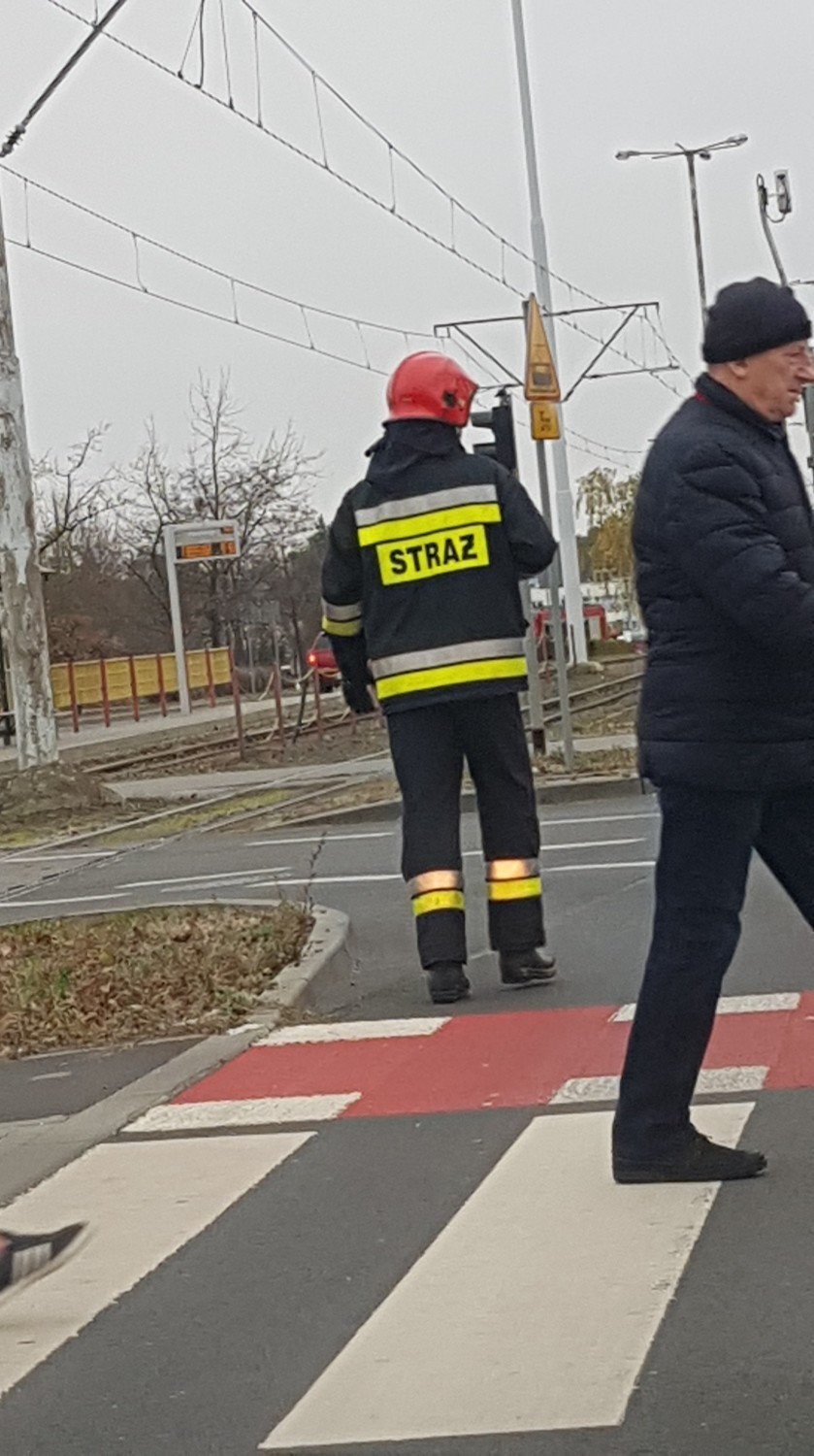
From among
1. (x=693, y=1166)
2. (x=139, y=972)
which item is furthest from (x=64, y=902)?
(x=693, y=1166)

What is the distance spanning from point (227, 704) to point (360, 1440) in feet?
190

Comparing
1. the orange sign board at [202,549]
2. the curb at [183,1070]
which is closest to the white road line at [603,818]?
the curb at [183,1070]

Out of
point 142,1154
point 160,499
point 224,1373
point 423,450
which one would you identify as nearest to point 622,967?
point 423,450

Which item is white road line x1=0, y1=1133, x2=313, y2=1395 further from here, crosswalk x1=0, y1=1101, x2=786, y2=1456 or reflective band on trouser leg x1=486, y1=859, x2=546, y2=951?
reflective band on trouser leg x1=486, y1=859, x2=546, y2=951

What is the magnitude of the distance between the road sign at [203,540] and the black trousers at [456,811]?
44806 mm

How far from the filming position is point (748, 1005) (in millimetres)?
7516

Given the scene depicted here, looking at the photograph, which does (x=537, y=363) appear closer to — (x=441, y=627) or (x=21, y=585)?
(x=21, y=585)

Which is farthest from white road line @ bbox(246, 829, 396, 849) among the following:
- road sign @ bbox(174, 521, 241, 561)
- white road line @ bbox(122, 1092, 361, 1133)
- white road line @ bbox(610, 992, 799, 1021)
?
road sign @ bbox(174, 521, 241, 561)

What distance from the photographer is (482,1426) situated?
382 centimetres

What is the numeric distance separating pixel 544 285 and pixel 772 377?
4577 cm

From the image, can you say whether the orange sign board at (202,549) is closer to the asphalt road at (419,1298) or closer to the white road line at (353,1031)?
the white road line at (353,1031)

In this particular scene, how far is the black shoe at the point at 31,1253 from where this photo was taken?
174 inches

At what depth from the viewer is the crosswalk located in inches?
156

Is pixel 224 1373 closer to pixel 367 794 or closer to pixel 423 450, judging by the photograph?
pixel 423 450
